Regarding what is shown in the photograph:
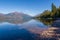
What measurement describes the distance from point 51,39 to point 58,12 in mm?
67924

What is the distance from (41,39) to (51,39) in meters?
1.19

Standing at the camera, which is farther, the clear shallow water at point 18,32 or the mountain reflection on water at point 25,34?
the clear shallow water at point 18,32

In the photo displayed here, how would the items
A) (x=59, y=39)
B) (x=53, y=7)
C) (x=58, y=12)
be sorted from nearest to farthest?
(x=59, y=39)
(x=58, y=12)
(x=53, y=7)

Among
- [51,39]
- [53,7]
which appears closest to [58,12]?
[53,7]

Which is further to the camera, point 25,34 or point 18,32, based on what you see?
point 18,32

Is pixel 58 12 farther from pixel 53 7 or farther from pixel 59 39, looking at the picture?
pixel 59 39

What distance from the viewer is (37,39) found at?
1593 cm

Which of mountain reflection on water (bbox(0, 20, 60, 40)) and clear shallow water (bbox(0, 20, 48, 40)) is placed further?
clear shallow water (bbox(0, 20, 48, 40))

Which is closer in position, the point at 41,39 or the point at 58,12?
the point at 41,39

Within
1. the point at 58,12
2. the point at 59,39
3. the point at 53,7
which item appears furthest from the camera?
the point at 53,7

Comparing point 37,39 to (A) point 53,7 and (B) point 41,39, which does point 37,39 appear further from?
(A) point 53,7

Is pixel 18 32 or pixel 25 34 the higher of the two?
pixel 18 32

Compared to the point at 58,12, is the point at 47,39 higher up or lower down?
lower down

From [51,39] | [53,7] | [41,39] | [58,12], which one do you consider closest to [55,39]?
[51,39]
